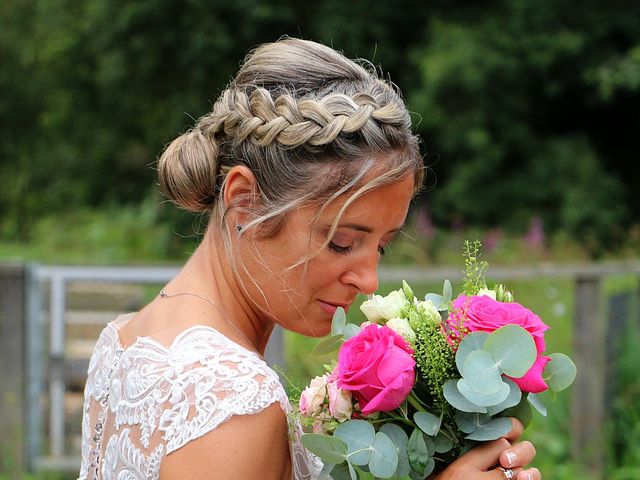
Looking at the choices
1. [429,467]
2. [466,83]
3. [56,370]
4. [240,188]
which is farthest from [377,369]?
[466,83]

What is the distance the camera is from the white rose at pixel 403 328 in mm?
1964

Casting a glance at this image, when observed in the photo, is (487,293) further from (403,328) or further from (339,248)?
(339,248)

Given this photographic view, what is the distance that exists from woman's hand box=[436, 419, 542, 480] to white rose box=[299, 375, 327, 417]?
0.28 m

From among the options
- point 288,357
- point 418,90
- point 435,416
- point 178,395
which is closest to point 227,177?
point 178,395

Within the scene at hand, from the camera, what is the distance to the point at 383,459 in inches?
73.1

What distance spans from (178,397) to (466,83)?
35.9 ft

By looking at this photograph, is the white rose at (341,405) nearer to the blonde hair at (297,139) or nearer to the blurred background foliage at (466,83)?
the blonde hair at (297,139)

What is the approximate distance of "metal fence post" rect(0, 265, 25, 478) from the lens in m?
5.47

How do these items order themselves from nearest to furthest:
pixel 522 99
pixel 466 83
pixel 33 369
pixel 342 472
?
pixel 342 472
pixel 33 369
pixel 466 83
pixel 522 99

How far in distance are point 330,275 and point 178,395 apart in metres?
0.42

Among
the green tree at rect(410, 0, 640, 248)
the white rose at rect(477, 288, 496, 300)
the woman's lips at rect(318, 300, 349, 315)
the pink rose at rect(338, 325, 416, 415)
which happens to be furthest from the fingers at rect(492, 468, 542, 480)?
the green tree at rect(410, 0, 640, 248)

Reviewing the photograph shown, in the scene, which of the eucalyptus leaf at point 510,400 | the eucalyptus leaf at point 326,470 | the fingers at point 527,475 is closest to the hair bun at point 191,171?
the eucalyptus leaf at point 326,470

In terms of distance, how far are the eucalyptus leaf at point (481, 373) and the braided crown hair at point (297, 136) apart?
419 mm

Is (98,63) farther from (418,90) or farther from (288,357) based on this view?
(288,357)
